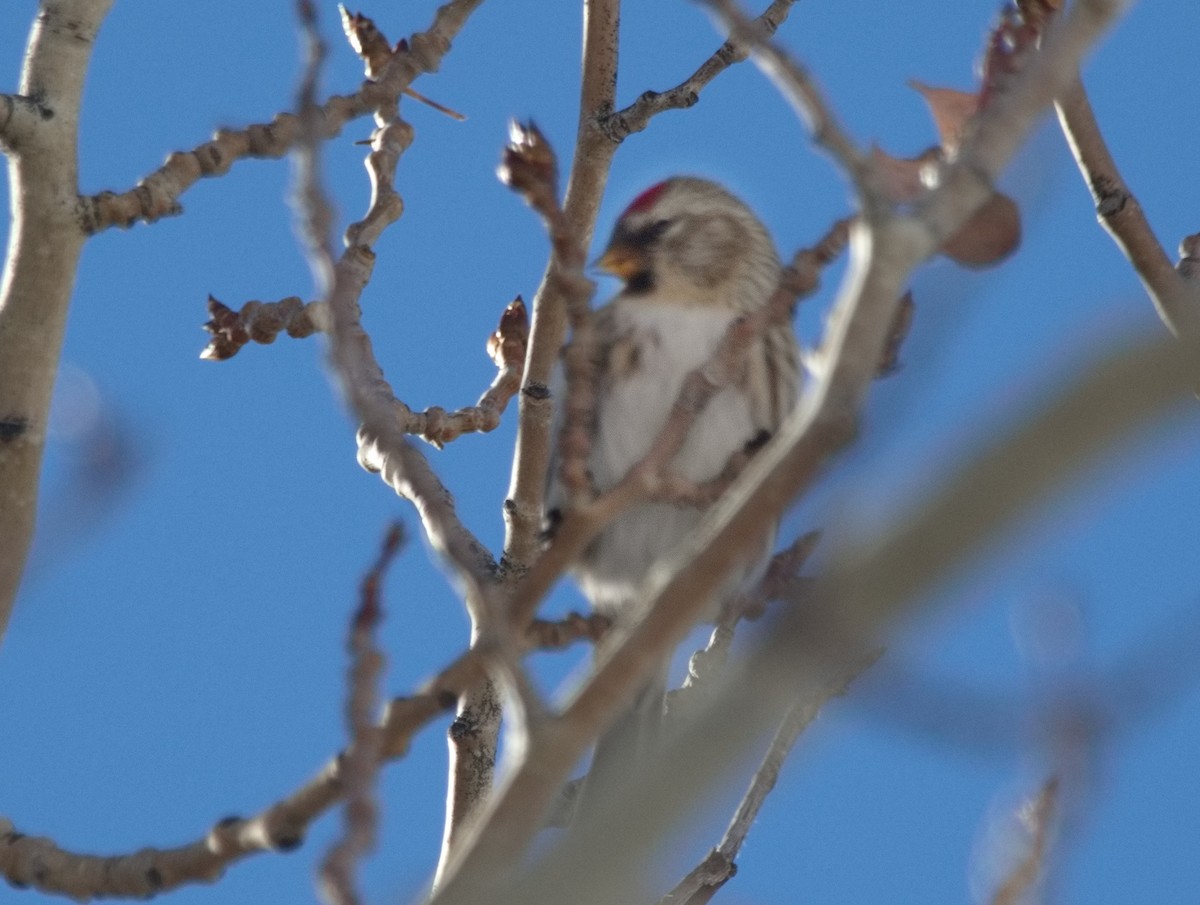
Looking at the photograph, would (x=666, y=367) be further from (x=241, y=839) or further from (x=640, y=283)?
(x=241, y=839)

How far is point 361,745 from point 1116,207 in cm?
145

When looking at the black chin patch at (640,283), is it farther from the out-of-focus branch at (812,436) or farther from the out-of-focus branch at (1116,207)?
the out-of-focus branch at (812,436)

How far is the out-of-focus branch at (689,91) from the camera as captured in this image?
117 inches

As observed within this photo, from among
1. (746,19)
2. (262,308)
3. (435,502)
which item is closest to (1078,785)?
(435,502)

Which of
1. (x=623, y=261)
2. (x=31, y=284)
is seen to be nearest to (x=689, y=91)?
(x=623, y=261)

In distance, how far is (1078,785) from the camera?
1.97m

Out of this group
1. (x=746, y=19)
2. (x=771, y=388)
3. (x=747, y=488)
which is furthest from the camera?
(x=771, y=388)

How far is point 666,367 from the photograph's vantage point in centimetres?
290

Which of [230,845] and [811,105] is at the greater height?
[811,105]

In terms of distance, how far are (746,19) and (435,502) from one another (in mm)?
554

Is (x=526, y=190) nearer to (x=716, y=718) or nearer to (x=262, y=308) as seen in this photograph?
(x=716, y=718)

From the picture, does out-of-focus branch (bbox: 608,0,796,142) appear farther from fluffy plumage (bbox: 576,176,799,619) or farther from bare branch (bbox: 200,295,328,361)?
bare branch (bbox: 200,295,328,361)

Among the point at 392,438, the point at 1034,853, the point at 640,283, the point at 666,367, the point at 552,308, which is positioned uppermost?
the point at 640,283

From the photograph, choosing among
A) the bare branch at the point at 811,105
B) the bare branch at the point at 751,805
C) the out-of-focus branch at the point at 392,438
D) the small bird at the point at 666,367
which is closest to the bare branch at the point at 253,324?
the out-of-focus branch at the point at 392,438
